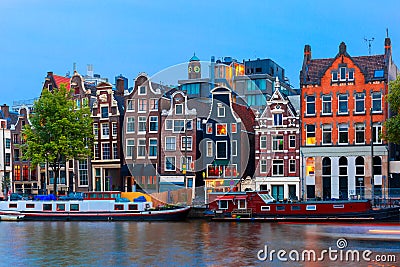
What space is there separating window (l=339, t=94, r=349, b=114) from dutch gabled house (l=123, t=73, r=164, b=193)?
1859 cm

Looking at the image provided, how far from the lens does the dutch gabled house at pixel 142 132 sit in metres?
67.7

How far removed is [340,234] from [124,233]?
1508 centimetres

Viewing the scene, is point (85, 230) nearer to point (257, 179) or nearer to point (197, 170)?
point (197, 170)

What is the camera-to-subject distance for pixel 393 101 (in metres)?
51.7

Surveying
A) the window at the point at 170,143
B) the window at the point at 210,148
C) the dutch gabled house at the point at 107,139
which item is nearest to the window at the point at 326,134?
the window at the point at 210,148

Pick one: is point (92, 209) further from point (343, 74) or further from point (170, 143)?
point (343, 74)

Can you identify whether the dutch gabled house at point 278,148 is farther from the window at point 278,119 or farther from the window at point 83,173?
the window at point 83,173

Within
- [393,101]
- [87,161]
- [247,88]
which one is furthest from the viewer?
[247,88]

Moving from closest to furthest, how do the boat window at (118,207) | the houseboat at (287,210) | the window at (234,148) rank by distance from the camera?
the houseboat at (287,210), the boat window at (118,207), the window at (234,148)

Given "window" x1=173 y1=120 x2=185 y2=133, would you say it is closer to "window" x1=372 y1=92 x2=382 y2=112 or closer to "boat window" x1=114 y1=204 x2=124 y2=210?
"boat window" x1=114 y1=204 x2=124 y2=210

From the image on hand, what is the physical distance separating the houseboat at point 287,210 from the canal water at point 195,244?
153cm

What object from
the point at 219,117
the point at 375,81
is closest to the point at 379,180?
the point at 375,81

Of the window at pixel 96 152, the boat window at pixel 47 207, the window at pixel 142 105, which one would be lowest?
the boat window at pixel 47 207

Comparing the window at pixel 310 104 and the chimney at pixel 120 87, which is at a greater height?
the chimney at pixel 120 87
